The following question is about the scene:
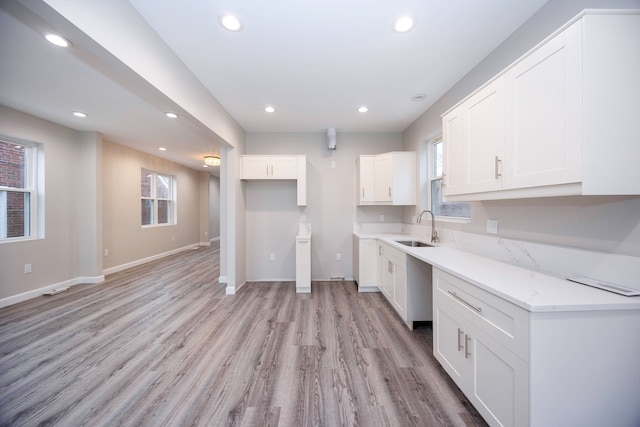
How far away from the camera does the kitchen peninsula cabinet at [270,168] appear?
3748 millimetres

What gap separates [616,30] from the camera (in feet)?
3.37

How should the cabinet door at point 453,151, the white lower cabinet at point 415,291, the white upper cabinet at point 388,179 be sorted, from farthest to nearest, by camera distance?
the white upper cabinet at point 388,179
the white lower cabinet at point 415,291
the cabinet door at point 453,151

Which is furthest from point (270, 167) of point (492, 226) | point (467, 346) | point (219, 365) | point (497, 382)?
point (497, 382)

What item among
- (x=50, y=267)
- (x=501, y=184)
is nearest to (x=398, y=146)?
(x=501, y=184)

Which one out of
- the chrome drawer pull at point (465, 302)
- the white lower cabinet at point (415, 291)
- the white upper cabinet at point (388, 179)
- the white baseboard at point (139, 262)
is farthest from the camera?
the white baseboard at point (139, 262)

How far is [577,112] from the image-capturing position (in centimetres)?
106

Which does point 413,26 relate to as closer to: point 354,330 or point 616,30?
point 616,30

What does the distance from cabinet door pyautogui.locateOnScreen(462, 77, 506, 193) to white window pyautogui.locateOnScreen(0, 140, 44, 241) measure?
18.7 ft

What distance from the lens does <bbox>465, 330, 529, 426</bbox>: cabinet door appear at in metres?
1.05

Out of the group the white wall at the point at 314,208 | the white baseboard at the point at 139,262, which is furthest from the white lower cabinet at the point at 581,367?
the white baseboard at the point at 139,262

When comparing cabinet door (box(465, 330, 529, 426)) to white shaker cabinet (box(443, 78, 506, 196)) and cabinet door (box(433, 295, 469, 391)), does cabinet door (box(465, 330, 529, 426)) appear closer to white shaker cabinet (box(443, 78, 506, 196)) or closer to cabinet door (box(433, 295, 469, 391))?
cabinet door (box(433, 295, 469, 391))

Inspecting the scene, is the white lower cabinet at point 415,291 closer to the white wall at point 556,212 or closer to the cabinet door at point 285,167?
the white wall at point 556,212

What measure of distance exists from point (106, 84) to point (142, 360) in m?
2.81

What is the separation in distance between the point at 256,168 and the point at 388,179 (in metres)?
2.13
